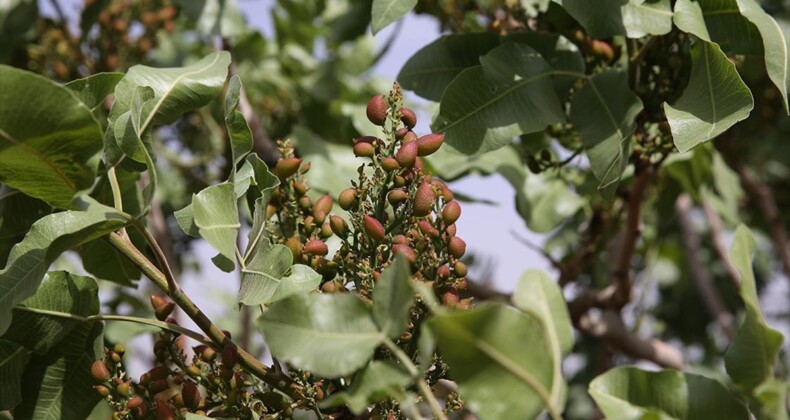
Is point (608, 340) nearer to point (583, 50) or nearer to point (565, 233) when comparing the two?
point (565, 233)

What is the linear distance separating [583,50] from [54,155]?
842 millimetres

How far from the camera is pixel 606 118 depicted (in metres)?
1.36

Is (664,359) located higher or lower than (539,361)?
lower

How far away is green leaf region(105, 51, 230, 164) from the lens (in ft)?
3.67

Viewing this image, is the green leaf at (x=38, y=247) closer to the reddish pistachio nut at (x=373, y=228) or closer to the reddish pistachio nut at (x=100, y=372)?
the reddish pistachio nut at (x=100, y=372)

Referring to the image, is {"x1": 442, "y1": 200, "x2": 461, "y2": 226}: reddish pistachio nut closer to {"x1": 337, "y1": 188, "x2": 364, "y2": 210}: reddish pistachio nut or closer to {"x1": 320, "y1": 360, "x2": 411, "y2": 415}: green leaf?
{"x1": 337, "y1": 188, "x2": 364, "y2": 210}: reddish pistachio nut

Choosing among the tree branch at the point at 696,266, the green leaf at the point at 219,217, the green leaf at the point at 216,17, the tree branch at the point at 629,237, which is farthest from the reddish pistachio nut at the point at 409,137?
the tree branch at the point at 696,266

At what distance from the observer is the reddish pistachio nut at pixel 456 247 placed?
1.05 m

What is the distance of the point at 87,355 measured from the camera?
1180 millimetres

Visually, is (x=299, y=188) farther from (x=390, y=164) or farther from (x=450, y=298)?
(x=450, y=298)

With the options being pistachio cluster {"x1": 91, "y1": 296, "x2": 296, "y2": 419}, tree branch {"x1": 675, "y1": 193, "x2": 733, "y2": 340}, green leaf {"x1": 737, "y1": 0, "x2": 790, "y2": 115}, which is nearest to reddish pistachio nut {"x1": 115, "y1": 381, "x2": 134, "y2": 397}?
pistachio cluster {"x1": 91, "y1": 296, "x2": 296, "y2": 419}

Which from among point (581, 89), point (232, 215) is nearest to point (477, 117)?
point (581, 89)

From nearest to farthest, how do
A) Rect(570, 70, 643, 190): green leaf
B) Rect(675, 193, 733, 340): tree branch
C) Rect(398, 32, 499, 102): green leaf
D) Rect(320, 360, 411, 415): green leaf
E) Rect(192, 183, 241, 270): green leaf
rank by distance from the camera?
Rect(320, 360, 411, 415): green leaf < Rect(192, 183, 241, 270): green leaf < Rect(570, 70, 643, 190): green leaf < Rect(398, 32, 499, 102): green leaf < Rect(675, 193, 733, 340): tree branch

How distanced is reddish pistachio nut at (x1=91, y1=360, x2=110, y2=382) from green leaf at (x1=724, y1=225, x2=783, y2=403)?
671mm
